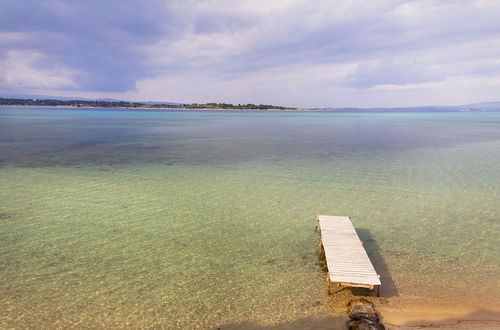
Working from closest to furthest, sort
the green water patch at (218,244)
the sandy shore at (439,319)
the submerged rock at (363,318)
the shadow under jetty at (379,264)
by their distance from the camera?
1. the submerged rock at (363,318)
2. the sandy shore at (439,319)
3. the green water patch at (218,244)
4. the shadow under jetty at (379,264)

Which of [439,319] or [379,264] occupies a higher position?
[379,264]

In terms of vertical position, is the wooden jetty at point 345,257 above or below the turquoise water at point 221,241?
above

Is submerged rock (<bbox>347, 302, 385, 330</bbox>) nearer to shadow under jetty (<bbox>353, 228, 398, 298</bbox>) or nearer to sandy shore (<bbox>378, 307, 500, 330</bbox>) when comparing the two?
sandy shore (<bbox>378, 307, 500, 330</bbox>)

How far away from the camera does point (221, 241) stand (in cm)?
1509

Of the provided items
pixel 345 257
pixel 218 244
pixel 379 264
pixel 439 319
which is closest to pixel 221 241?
pixel 218 244

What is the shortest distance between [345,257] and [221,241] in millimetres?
6208

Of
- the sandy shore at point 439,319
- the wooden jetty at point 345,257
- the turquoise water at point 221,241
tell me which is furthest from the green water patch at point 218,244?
the wooden jetty at point 345,257

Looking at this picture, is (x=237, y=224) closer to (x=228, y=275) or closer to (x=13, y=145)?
(x=228, y=275)

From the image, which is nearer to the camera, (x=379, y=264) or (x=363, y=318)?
(x=363, y=318)

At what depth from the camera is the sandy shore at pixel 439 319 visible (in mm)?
9562

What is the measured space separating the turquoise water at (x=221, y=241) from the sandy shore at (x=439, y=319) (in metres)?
0.44

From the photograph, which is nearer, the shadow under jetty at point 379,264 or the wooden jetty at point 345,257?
the wooden jetty at point 345,257

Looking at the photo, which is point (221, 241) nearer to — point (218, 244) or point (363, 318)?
point (218, 244)

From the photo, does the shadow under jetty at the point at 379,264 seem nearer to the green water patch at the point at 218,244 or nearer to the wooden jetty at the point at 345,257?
the green water patch at the point at 218,244
